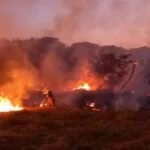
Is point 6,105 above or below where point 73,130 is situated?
above

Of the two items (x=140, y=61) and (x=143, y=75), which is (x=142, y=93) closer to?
(x=143, y=75)

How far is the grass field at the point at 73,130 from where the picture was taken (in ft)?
74.2

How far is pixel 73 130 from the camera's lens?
1040 inches

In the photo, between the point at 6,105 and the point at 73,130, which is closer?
the point at 73,130

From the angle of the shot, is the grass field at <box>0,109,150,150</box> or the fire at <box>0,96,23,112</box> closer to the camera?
the grass field at <box>0,109,150,150</box>

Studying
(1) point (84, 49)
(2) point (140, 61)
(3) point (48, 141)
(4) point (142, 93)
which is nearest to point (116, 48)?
(1) point (84, 49)

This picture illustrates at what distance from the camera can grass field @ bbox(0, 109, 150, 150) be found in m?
22.6

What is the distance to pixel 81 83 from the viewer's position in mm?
68375

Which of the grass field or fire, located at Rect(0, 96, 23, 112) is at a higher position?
fire, located at Rect(0, 96, 23, 112)

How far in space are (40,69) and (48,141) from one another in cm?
5455

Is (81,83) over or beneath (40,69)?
beneath

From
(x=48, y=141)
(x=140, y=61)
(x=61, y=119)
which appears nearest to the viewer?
(x=48, y=141)

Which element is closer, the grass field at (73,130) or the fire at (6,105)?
the grass field at (73,130)

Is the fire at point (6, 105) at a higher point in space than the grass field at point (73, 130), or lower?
higher
